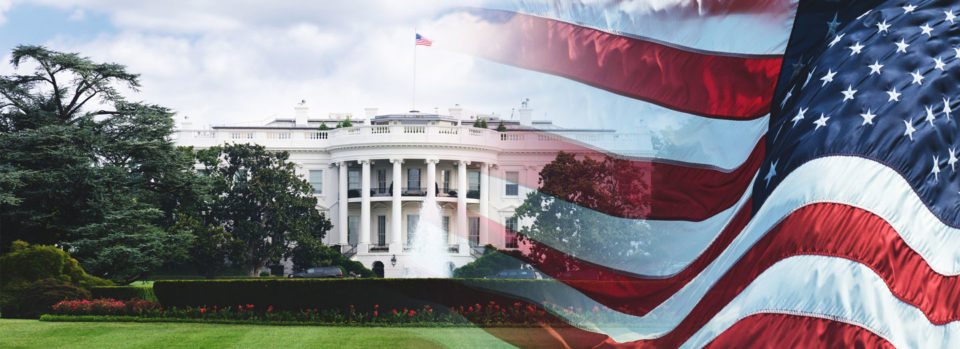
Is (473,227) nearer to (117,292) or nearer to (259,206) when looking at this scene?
(259,206)

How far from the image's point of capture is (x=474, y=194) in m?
47.3

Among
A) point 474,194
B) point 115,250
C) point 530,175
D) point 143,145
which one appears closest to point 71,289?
point 115,250

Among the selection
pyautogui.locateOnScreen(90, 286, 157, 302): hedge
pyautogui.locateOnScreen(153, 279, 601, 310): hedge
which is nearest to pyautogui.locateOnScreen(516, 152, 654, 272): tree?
pyautogui.locateOnScreen(153, 279, 601, 310): hedge

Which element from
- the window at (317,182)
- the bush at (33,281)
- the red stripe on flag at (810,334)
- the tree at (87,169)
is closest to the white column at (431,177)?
the window at (317,182)

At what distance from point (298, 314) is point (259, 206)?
24.5m

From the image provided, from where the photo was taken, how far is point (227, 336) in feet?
38.5

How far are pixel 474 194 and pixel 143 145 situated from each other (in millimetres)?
25587

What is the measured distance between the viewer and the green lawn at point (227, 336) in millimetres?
10742

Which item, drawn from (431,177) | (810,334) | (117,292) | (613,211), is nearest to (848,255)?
(810,334)

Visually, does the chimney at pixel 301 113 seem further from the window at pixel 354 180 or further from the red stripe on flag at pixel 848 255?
the red stripe on flag at pixel 848 255

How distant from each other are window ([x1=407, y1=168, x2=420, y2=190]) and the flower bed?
32.5 meters

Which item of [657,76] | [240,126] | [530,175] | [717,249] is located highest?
[240,126]

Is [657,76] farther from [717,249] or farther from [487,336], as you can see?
[487,336]

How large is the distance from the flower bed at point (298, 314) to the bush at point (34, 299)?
320 mm
